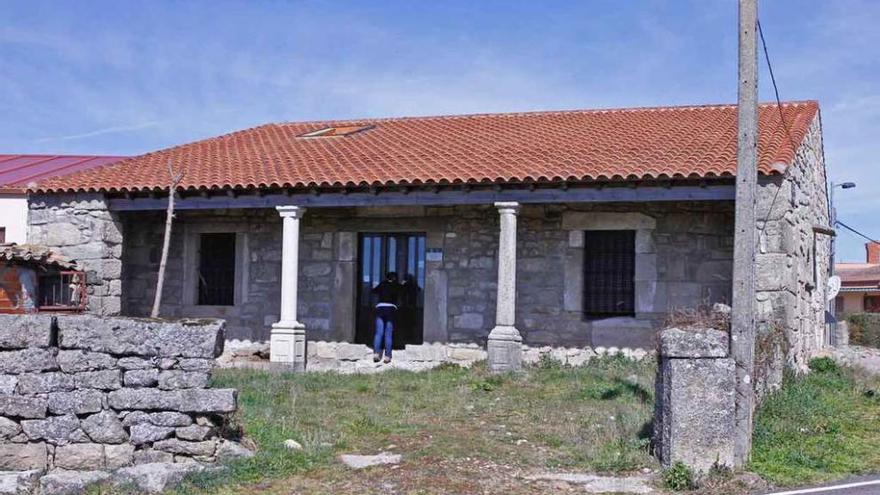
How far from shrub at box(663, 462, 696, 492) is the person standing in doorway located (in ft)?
24.3

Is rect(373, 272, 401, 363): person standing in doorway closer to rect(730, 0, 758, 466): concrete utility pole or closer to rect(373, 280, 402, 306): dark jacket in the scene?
rect(373, 280, 402, 306): dark jacket

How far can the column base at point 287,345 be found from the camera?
13469 millimetres

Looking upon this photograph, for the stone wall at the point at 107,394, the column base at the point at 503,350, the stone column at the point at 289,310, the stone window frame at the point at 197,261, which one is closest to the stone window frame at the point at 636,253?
the column base at the point at 503,350

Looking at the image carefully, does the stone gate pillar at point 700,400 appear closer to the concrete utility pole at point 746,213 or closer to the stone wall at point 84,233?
the concrete utility pole at point 746,213

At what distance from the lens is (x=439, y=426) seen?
898cm

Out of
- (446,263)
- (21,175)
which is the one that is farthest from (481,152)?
(21,175)

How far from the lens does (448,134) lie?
1666 cm

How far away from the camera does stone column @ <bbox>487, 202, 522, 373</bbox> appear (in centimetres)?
1276

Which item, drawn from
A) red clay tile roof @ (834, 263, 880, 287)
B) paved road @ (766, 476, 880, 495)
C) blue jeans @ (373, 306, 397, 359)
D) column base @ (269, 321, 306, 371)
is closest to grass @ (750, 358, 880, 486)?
paved road @ (766, 476, 880, 495)

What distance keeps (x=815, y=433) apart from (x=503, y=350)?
15.7 ft

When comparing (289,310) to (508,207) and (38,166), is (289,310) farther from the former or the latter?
(38,166)

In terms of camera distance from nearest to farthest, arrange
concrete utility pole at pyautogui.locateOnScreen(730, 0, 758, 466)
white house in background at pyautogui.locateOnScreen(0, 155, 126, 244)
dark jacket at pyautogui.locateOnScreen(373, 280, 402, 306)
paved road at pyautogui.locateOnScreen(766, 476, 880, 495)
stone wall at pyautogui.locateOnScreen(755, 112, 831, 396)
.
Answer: paved road at pyautogui.locateOnScreen(766, 476, 880, 495), concrete utility pole at pyautogui.locateOnScreen(730, 0, 758, 466), stone wall at pyautogui.locateOnScreen(755, 112, 831, 396), dark jacket at pyautogui.locateOnScreen(373, 280, 402, 306), white house in background at pyautogui.locateOnScreen(0, 155, 126, 244)

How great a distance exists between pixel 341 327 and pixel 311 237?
148 centimetres

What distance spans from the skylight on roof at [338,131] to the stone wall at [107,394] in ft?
35.0
